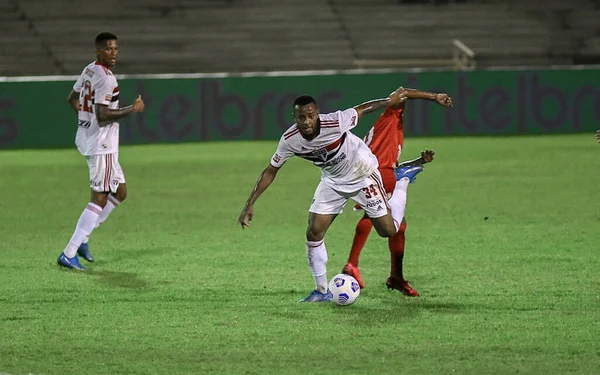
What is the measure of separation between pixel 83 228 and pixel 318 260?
113 inches

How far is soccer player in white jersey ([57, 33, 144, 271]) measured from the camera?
390 inches

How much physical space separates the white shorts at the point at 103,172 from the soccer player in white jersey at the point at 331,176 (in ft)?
8.05

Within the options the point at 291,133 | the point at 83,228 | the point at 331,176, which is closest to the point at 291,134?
the point at 291,133

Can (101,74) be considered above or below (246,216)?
above

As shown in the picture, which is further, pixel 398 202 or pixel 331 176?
pixel 398 202

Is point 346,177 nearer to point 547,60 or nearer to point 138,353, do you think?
point 138,353

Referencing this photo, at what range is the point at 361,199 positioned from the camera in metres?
8.20

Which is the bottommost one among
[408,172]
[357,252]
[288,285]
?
[288,285]

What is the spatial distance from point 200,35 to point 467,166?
11.7 metres

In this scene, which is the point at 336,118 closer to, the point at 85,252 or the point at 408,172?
the point at 408,172

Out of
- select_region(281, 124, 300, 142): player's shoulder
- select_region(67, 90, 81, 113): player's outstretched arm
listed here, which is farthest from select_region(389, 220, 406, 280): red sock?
select_region(67, 90, 81, 113): player's outstretched arm

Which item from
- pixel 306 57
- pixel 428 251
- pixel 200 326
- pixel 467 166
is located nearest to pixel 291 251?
pixel 428 251

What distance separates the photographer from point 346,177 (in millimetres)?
8164

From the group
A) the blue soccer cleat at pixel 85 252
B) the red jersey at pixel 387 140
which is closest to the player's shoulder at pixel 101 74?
the blue soccer cleat at pixel 85 252
